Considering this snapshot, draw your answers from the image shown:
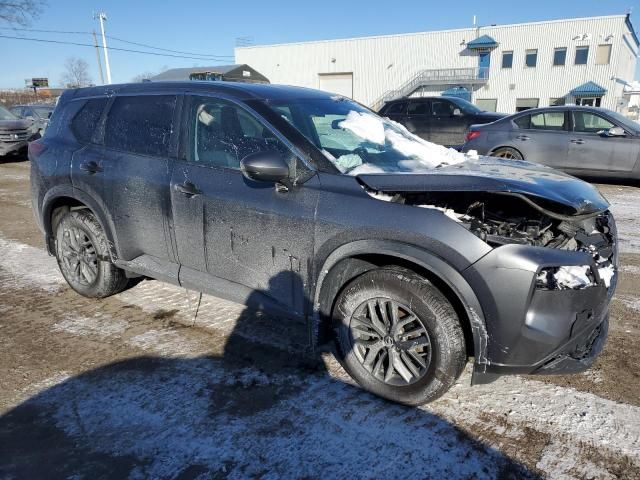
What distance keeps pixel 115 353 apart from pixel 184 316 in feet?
2.21

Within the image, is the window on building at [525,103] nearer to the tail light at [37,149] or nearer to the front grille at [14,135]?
the front grille at [14,135]

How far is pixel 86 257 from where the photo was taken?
4133 millimetres

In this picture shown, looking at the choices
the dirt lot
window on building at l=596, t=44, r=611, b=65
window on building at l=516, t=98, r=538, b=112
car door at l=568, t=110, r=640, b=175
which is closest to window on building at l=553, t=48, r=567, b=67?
window on building at l=596, t=44, r=611, b=65

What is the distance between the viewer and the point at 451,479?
2.13 metres

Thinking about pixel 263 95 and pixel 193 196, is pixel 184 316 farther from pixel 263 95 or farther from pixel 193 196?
pixel 263 95

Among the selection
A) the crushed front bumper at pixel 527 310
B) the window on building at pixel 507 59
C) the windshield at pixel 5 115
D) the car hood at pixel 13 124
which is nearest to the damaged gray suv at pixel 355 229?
the crushed front bumper at pixel 527 310

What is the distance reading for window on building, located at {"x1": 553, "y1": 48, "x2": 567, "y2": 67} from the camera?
41281 millimetres

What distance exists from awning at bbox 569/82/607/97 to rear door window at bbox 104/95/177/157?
45358 mm

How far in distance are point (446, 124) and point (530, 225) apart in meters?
10.7

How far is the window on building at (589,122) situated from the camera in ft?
29.0

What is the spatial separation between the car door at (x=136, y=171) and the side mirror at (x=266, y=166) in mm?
919

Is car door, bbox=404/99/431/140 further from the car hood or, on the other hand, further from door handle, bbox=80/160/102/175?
the car hood

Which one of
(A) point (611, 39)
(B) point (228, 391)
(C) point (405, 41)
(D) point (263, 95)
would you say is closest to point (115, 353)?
(B) point (228, 391)

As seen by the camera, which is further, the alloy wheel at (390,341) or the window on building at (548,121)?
the window on building at (548,121)
